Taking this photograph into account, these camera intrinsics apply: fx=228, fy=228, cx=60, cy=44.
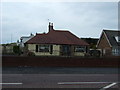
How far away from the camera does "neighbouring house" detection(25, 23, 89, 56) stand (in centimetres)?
3772

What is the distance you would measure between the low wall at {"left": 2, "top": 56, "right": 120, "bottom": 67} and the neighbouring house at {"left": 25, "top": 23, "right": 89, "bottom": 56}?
1487 centimetres

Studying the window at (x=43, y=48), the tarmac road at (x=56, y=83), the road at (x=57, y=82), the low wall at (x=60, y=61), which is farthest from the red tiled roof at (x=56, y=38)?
the tarmac road at (x=56, y=83)

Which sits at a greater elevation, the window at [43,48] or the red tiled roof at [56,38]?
the red tiled roof at [56,38]

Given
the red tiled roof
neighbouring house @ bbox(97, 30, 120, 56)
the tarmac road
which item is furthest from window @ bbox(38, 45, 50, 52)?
the tarmac road

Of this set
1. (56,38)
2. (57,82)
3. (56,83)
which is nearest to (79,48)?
(56,38)

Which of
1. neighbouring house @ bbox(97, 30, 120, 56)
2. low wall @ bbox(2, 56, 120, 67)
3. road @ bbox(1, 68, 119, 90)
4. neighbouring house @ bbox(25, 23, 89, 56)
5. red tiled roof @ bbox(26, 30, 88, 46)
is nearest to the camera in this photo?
road @ bbox(1, 68, 119, 90)

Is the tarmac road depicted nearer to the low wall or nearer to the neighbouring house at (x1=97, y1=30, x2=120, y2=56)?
the low wall

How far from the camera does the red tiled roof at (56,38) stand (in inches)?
1511

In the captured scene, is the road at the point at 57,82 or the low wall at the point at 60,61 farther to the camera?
the low wall at the point at 60,61

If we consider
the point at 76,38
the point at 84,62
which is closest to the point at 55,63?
the point at 84,62

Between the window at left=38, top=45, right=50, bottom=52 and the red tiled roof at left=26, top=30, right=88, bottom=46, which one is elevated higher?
the red tiled roof at left=26, top=30, right=88, bottom=46

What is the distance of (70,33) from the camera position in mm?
43156

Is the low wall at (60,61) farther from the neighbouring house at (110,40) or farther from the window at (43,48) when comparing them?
the neighbouring house at (110,40)

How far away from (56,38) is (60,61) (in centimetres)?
1890
